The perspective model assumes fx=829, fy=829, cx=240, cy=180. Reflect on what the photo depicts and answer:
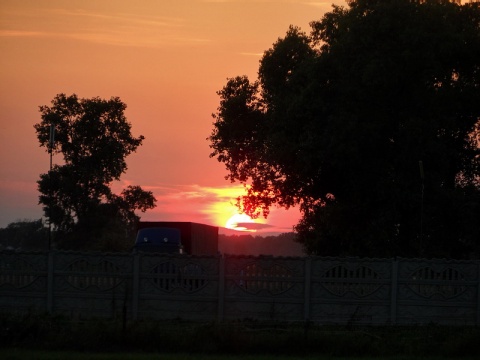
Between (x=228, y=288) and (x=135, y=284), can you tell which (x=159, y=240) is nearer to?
(x=135, y=284)

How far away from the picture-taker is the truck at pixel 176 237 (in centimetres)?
3234

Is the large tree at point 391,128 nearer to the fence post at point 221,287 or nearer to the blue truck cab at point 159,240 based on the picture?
the blue truck cab at point 159,240

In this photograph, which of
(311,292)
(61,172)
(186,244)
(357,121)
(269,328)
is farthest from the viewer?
(61,172)

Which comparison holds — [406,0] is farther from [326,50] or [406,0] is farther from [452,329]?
[452,329]

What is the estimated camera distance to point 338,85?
4266 cm

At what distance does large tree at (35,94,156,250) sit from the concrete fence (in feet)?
162

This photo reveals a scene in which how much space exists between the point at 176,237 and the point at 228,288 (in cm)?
1379

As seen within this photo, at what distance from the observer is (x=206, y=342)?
17078 mm

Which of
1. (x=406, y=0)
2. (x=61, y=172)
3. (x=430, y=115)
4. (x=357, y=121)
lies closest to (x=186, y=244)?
(x=357, y=121)

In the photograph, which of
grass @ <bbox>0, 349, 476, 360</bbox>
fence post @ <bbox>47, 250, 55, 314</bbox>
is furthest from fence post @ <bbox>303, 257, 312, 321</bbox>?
fence post @ <bbox>47, 250, 55, 314</bbox>

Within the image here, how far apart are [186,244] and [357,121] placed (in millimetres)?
11311

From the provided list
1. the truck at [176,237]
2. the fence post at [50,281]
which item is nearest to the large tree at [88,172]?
the truck at [176,237]

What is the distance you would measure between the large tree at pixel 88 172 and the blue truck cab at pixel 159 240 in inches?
1429

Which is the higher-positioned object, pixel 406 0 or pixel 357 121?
pixel 406 0
